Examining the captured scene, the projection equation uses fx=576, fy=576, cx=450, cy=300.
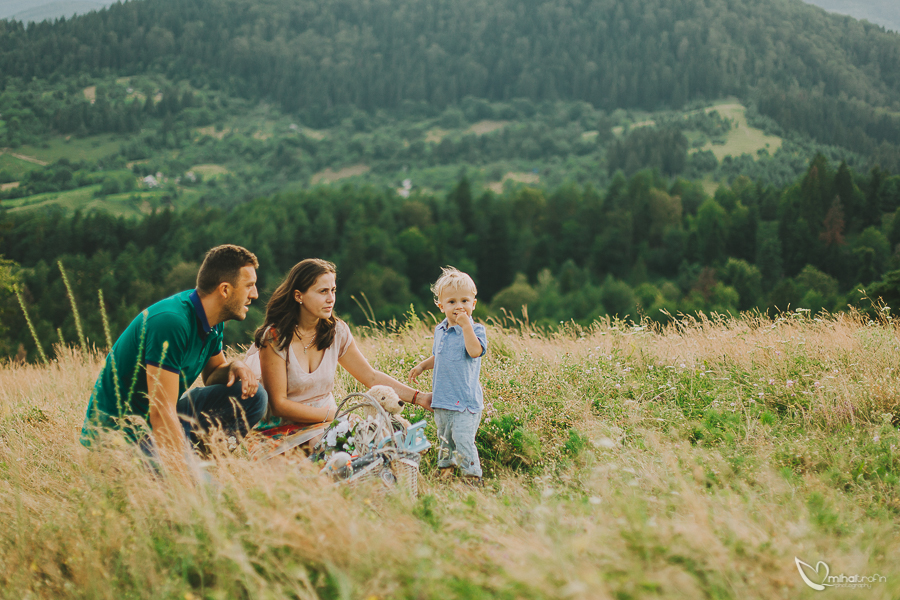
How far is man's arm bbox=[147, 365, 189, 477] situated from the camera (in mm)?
3417

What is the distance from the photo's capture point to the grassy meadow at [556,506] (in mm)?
2363

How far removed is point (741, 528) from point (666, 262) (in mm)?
84857

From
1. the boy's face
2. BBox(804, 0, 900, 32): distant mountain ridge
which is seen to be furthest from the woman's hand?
BBox(804, 0, 900, 32): distant mountain ridge

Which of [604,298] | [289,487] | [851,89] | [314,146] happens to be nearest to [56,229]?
[604,298]

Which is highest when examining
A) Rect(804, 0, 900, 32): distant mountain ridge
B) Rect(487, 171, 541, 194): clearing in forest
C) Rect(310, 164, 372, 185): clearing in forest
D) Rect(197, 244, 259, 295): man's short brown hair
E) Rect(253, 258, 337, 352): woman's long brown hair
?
Rect(804, 0, 900, 32): distant mountain ridge

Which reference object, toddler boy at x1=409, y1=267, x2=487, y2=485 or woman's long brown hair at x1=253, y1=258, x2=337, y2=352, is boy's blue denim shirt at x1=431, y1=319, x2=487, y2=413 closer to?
toddler boy at x1=409, y1=267, x2=487, y2=485

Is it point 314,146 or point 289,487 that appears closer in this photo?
point 289,487

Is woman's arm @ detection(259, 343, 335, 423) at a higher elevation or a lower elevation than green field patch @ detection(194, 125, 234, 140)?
higher

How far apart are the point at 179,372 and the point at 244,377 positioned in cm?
41

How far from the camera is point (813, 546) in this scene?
2512 millimetres

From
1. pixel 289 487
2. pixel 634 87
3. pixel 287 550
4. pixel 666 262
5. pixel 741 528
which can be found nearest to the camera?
pixel 741 528

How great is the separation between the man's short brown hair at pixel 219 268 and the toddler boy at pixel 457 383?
139cm

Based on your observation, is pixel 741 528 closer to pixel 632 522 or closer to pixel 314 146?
pixel 632 522

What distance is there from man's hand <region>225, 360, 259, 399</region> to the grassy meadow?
0.46 m
